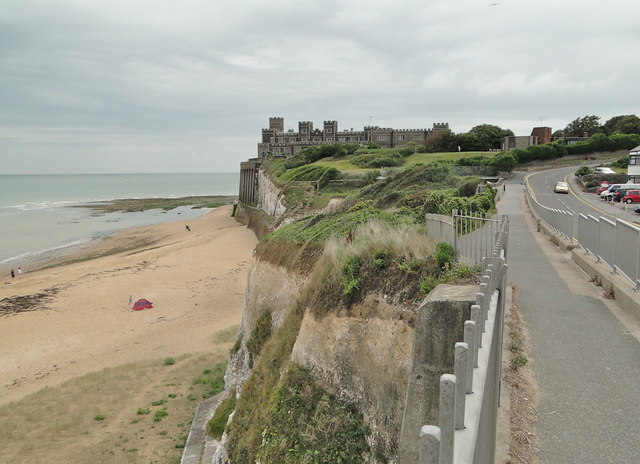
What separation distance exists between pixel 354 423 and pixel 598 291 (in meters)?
6.90

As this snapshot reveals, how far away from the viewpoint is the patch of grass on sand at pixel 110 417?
43.5 feet

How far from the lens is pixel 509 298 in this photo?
10.5 meters

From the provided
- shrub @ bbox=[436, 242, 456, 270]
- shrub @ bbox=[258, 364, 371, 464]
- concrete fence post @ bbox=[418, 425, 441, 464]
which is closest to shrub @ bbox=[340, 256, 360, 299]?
shrub @ bbox=[436, 242, 456, 270]

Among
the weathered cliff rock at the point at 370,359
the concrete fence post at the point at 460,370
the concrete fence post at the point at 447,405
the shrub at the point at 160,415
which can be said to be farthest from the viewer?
the shrub at the point at 160,415

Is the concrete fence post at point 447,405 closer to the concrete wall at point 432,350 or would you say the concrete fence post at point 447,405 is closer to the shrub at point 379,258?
the concrete wall at point 432,350

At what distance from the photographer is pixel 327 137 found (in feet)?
407

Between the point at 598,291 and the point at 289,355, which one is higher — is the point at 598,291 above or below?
above

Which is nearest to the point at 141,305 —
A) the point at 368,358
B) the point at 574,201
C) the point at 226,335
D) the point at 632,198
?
the point at 226,335

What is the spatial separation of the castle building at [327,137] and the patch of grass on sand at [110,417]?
330 feet

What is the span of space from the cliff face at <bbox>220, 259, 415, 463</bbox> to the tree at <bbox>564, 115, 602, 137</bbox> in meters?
118

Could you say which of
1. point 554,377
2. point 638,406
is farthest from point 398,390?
point 638,406

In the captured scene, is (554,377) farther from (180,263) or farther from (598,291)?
(180,263)

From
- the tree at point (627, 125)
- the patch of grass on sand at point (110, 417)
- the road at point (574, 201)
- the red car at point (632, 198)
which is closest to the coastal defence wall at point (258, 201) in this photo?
the road at point (574, 201)

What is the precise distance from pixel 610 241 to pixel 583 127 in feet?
385
